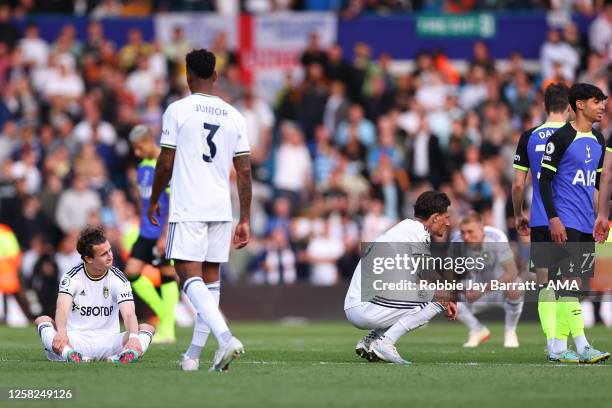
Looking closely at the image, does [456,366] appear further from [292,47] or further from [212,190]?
[292,47]

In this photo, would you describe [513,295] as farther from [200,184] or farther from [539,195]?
[200,184]

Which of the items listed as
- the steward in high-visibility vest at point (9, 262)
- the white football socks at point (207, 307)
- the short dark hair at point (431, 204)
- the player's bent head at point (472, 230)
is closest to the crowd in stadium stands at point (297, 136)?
the steward in high-visibility vest at point (9, 262)

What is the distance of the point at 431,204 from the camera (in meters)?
12.0

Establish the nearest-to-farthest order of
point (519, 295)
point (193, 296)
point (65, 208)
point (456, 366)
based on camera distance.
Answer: point (193, 296) → point (456, 366) → point (519, 295) → point (65, 208)

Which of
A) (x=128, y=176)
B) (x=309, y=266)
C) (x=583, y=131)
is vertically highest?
(x=583, y=131)

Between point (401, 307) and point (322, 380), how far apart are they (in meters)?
2.08

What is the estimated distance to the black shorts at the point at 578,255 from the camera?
12117 millimetres

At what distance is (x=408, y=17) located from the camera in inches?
1065

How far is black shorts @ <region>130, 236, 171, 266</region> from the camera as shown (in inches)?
637

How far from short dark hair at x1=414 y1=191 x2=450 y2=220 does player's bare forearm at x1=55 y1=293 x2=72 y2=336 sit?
3.23m

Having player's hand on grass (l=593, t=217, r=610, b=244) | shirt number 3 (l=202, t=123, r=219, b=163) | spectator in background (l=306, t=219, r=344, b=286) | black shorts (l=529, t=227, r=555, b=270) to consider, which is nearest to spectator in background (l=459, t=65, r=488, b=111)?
spectator in background (l=306, t=219, r=344, b=286)

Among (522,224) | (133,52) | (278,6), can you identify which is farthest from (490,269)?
(278,6)

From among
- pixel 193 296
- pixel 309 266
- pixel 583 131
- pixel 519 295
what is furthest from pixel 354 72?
pixel 193 296

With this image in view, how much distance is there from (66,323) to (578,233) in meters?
4.71
